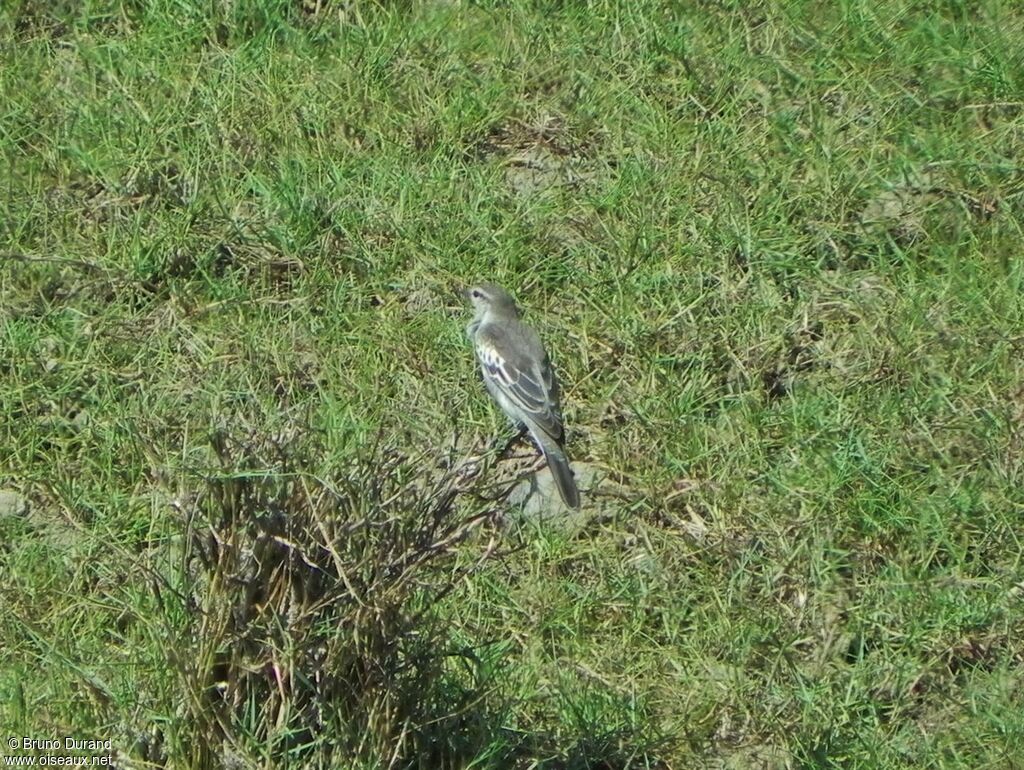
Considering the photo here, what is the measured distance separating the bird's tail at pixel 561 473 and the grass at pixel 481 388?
22 centimetres

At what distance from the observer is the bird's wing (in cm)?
785

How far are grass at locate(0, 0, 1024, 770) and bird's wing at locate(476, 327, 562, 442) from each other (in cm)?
34

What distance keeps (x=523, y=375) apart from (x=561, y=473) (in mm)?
491

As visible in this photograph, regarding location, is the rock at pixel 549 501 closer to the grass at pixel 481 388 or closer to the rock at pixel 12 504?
the grass at pixel 481 388

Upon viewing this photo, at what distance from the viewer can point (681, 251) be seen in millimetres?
9031

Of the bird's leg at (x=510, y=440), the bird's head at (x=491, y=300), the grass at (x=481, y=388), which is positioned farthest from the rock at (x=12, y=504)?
the bird's head at (x=491, y=300)

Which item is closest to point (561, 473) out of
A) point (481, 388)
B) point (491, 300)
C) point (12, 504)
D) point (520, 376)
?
point (520, 376)

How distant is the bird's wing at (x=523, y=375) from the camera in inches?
309

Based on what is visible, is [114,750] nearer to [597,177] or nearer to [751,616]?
[751,616]

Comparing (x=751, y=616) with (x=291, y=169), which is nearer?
(x=751, y=616)

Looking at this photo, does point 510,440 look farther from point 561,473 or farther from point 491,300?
point 491,300

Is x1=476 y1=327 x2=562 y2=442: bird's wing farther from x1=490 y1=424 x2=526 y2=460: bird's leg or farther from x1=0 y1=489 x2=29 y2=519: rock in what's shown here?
x1=0 y1=489 x2=29 y2=519: rock

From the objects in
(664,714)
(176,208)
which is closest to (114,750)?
(664,714)

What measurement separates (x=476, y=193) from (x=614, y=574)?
253 cm
